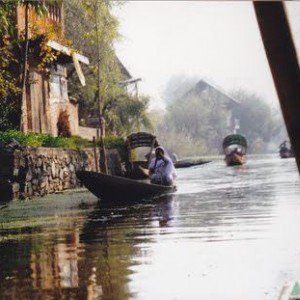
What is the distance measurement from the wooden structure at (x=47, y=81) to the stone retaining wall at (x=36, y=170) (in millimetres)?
2295

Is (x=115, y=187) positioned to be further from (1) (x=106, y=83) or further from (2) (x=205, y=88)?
(2) (x=205, y=88)

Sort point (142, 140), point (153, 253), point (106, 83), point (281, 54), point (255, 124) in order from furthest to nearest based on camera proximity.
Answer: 1. point (255, 124)
2. point (106, 83)
3. point (142, 140)
4. point (153, 253)
5. point (281, 54)

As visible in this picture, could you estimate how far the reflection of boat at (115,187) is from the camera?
1470cm

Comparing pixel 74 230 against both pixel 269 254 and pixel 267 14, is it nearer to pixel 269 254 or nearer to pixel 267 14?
pixel 269 254

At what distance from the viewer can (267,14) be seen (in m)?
2.97

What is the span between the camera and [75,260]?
6.23 m

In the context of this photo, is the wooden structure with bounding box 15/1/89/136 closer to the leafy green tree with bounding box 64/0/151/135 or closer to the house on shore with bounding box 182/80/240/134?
the leafy green tree with bounding box 64/0/151/135

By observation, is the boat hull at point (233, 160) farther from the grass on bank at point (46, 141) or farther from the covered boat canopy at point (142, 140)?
the covered boat canopy at point (142, 140)

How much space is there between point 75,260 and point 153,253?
0.86 m

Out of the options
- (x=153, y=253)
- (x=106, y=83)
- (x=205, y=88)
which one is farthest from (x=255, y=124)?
(x=153, y=253)

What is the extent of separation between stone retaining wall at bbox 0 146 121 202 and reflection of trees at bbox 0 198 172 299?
6.12m

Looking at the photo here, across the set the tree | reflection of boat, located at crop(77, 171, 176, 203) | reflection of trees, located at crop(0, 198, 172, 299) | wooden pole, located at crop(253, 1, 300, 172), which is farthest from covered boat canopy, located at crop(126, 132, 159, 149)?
wooden pole, located at crop(253, 1, 300, 172)

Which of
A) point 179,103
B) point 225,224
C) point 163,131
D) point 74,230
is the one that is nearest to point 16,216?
point 74,230

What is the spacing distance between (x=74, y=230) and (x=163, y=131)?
70.4 metres
